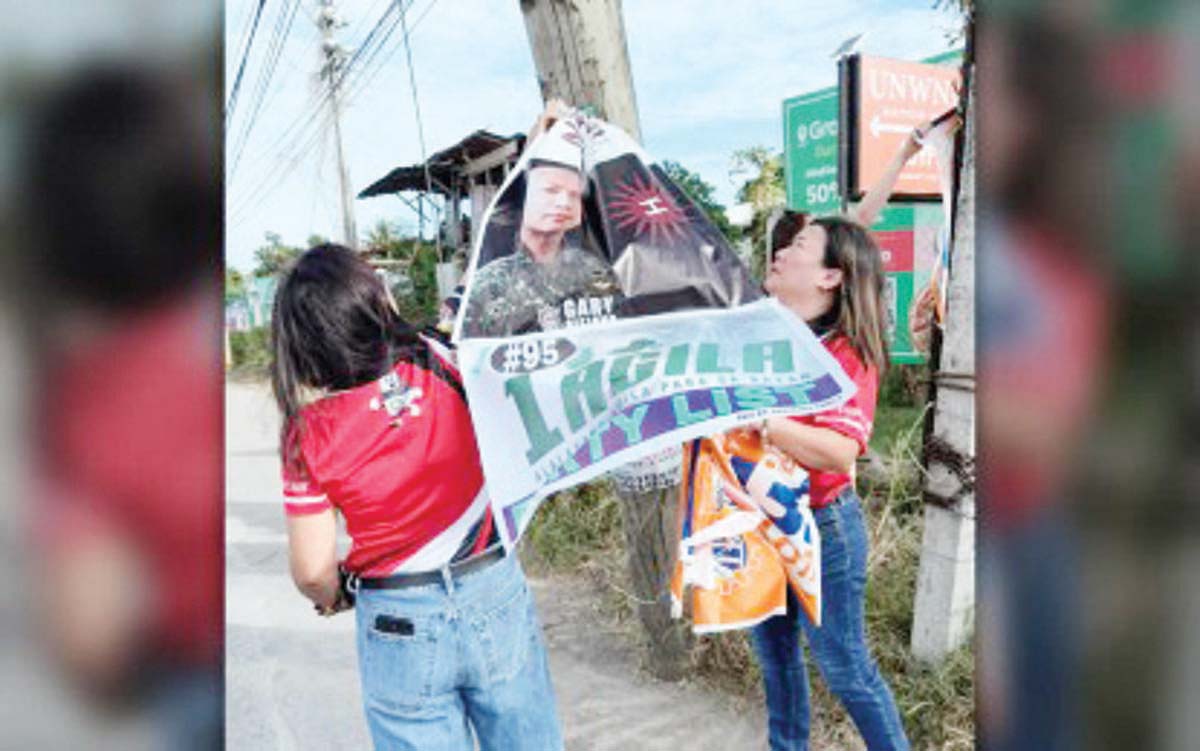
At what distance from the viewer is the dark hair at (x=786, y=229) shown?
87.6 inches

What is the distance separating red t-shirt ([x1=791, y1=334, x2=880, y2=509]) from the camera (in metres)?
1.94

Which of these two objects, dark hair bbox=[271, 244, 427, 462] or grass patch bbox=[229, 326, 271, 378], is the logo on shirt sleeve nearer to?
dark hair bbox=[271, 244, 427, 462]

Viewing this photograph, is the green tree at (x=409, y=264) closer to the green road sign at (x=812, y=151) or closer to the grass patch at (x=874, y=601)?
the green road sign at (x=812, y=151)

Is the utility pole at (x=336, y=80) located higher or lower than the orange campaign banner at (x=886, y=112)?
higher

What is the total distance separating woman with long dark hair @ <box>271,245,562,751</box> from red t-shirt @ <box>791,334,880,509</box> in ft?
2.62

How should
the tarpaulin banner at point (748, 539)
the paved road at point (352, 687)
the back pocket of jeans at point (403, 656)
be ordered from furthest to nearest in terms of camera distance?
the paved road at point (352, 687), the tarpaulin banner at point (748, 539), the back pocket of jeans at point (403, 656)

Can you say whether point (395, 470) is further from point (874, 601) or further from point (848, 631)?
point (874, 601)

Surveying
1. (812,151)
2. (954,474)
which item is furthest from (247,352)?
(954,474)

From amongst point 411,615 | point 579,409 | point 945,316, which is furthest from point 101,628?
point 945,316

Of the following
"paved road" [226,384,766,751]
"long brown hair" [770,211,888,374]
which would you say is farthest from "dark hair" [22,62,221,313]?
"paved road" [226,384,766,751]

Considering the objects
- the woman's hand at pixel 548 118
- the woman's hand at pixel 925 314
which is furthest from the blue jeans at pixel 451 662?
the woman's hand at pixel 925 314

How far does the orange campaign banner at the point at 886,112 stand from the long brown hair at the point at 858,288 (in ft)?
9.04

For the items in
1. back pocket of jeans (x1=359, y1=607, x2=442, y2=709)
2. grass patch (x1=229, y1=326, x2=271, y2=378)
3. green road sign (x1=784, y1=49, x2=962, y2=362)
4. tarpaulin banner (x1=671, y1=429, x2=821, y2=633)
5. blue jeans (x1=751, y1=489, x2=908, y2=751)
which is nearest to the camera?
Result: back pocket of jeans (x1=359, y1=607, x2=442, y2=709)

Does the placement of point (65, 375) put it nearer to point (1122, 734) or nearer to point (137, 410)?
point (137, 410)
